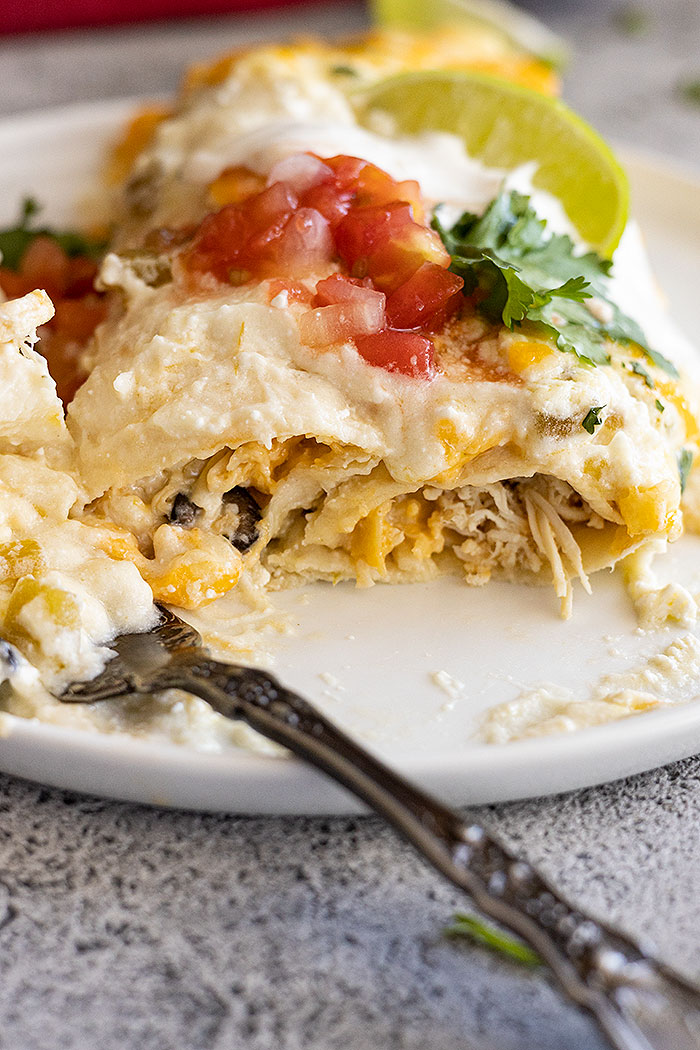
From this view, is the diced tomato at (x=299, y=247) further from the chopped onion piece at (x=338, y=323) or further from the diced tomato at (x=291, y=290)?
the chopped onion piece at (x=338, y=323)

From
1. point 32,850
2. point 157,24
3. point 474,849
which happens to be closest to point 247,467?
point 32,850

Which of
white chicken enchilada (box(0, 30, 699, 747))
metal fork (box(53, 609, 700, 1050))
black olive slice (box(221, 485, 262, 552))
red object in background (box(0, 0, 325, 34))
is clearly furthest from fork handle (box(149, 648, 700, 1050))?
red object in background (box(0, 0, 325, 34))

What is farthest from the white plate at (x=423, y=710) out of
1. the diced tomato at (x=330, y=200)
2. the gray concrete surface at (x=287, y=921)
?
the diced tomato at (x=330, y=200)

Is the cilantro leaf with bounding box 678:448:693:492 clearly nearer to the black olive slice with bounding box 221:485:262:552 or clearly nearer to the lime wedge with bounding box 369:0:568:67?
the black olive slice with bounding box 221:485:262:552

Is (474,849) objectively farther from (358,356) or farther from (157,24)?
(157,24)

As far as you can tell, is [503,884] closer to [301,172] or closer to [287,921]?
[287,921]
